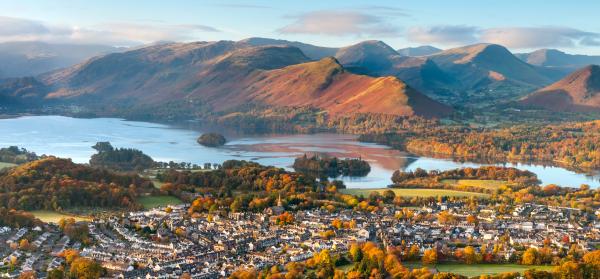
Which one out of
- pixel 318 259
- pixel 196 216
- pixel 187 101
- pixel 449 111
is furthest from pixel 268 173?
pixel 187 101

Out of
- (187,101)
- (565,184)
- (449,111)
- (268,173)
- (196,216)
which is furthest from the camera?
(187,101)

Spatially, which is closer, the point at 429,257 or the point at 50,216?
the point at 429,257

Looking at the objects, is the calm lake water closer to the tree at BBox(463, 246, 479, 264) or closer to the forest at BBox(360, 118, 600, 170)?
the forest at BBox(360, 118, 600, 170)

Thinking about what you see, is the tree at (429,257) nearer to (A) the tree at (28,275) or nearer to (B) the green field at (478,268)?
(B) the green field at (478,268)

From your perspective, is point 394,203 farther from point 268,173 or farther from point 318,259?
point 318,259

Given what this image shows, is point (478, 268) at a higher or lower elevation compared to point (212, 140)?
lower

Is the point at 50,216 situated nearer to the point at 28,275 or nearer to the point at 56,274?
the point at 28,275

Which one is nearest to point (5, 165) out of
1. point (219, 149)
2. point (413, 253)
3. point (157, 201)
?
point (157, 201)
